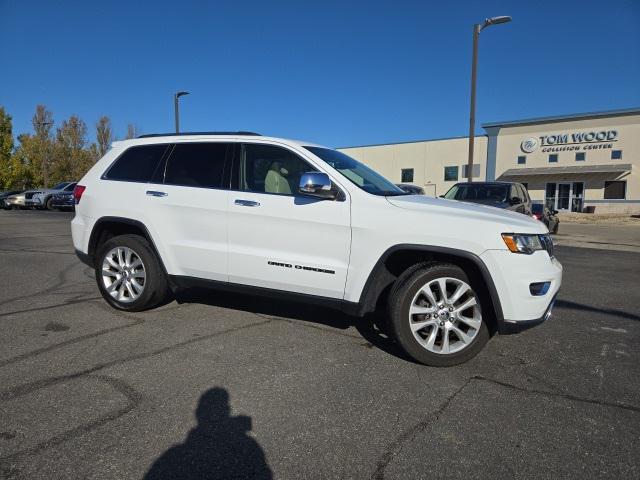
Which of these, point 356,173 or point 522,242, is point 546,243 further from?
point 356,173

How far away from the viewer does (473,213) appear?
3.61 metres

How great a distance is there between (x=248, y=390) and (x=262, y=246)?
1.37m

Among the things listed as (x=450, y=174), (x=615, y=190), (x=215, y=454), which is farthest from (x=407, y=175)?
(x=215, y=454)

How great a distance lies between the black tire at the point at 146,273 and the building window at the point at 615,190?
36.1m

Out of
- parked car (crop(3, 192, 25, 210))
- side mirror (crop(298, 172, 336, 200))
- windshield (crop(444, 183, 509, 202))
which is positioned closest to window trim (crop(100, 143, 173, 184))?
side mirror (crop(298, 172, 336, 200))

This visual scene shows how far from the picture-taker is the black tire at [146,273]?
4645 mm

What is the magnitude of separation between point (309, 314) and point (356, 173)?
166 cm

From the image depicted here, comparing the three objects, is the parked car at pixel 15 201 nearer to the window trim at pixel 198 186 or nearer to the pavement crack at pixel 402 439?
the window trim at pixel 198 186

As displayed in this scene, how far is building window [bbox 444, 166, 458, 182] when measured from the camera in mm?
37919

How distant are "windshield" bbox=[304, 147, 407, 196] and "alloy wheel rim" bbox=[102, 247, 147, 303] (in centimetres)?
217

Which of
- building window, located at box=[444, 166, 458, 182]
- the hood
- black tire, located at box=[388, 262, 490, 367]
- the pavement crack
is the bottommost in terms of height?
the pavement crack

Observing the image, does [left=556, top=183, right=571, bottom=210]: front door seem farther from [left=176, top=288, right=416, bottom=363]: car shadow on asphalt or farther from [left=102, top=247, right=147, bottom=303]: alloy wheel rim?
[left=102, top=247, right=147, bottom=303]: alloy wheel rim

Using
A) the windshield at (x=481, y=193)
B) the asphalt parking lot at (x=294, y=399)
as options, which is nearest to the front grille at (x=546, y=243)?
the asphalt parking lot at (x=294, y=399)

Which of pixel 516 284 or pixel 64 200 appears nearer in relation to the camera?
pixel 516 284
